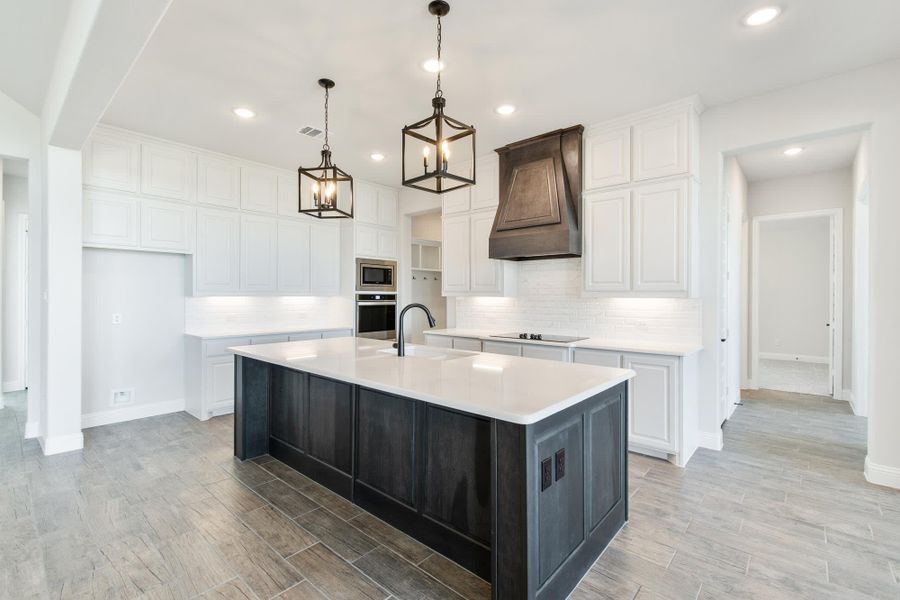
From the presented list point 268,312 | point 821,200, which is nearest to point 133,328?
point 268,312

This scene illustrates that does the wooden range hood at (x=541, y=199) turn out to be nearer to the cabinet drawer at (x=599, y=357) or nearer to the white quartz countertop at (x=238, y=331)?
the cabinet drawer at (x=599, y=357)

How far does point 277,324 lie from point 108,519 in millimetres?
3200

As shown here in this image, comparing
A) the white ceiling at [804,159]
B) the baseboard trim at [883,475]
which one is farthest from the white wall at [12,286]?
the baseboard trim at [883,475]

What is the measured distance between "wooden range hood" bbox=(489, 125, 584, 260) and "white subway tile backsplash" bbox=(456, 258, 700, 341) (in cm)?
46

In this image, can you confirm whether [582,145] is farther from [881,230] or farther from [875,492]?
[875,492]

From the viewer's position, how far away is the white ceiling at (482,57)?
2.38 meters

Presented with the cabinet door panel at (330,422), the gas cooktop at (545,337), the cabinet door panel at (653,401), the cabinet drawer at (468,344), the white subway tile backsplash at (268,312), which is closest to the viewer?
the cabinet door panel at (330,422)

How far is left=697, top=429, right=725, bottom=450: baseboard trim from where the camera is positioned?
3.61 metres

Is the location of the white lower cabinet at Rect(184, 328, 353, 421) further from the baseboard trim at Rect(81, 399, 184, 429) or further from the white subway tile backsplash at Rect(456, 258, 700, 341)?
the white subway tile backsplash at Rect(456, 258, 700, 341)

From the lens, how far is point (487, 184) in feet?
15.8

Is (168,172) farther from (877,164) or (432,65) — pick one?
(877,164)

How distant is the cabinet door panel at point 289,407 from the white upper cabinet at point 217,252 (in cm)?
189

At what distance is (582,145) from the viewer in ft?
13.3

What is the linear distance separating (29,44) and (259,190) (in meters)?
2.38
